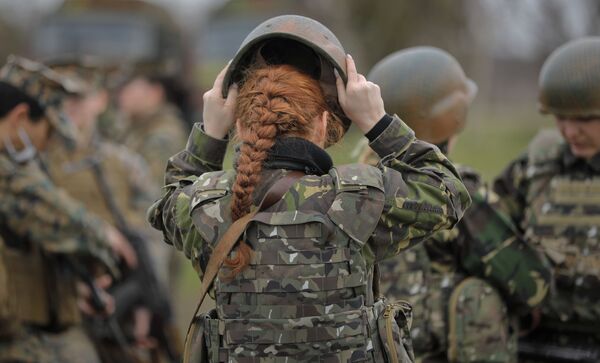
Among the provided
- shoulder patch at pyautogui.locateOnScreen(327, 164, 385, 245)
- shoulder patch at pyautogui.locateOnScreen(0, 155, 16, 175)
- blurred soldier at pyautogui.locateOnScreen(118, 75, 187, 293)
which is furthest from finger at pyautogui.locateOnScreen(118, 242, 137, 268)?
shoulder patch at pyautogui.locateOnScreen(327, 164, 385, 245)

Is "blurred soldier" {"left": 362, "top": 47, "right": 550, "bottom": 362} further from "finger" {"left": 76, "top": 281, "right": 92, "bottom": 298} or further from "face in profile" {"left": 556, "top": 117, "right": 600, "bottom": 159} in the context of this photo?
"finger" {"left": 76, "top": 281, "right": 92, "bottom": 298}

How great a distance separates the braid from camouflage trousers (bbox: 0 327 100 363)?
8.21 ft

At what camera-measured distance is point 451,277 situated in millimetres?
4004

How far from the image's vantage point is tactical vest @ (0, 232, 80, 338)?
4.87m

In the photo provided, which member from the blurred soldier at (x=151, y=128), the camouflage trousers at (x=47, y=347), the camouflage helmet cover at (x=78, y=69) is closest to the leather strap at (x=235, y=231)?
the camouflage trousers at (x=47, y=347)

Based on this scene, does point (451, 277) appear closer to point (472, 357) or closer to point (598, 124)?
point (472, 357)

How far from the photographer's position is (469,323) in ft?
12.9

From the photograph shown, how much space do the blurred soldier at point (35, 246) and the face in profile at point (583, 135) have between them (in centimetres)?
245

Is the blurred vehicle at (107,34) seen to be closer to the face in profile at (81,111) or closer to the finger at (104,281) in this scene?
the face in profile at (81,111)

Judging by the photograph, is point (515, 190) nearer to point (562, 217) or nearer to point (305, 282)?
point (562, 217)

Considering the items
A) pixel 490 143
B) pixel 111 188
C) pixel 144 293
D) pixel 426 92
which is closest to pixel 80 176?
pixel 111 188

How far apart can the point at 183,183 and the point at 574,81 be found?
2063 millimetres

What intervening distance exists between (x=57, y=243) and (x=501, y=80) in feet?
109

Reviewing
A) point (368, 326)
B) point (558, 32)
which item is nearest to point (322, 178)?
point (368, 326)
